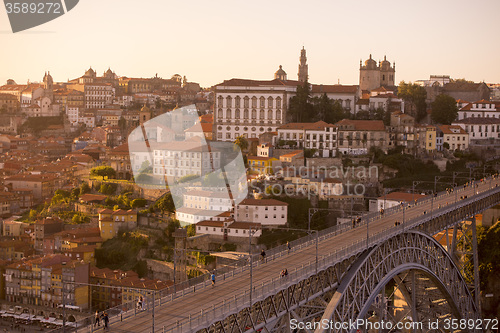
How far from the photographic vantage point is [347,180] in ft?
211

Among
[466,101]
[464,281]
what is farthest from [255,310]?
[466,101]

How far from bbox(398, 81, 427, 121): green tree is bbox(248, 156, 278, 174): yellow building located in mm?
23716

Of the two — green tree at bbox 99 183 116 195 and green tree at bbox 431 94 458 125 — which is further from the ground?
green tree at bbox 431 94 458 125

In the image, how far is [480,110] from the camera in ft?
276

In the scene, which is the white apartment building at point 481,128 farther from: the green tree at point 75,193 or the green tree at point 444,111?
the green tree at point 75,193

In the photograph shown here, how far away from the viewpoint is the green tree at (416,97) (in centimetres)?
8275


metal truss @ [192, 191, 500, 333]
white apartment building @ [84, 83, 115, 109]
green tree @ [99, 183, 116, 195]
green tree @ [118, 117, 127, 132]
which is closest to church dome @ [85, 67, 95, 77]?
white apartment building @ [84, 83, 115, 109]

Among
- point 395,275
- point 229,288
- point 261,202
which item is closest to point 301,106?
point 261,202

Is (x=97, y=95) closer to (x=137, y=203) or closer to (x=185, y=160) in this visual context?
(x=185, y=160)

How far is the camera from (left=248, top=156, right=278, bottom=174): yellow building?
215 feet

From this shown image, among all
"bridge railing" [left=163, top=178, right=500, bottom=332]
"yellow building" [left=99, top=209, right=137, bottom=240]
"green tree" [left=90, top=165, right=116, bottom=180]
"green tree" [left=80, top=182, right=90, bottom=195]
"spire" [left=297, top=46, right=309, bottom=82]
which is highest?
"spire" [left=297, top=46, right=309, bottom=82]

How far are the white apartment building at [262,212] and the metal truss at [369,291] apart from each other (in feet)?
59.2

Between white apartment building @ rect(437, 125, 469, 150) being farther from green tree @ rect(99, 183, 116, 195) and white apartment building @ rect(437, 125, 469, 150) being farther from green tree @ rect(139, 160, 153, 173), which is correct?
green tree @ rect(99, 183, 116, 195)

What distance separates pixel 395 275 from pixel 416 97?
5379 cm
